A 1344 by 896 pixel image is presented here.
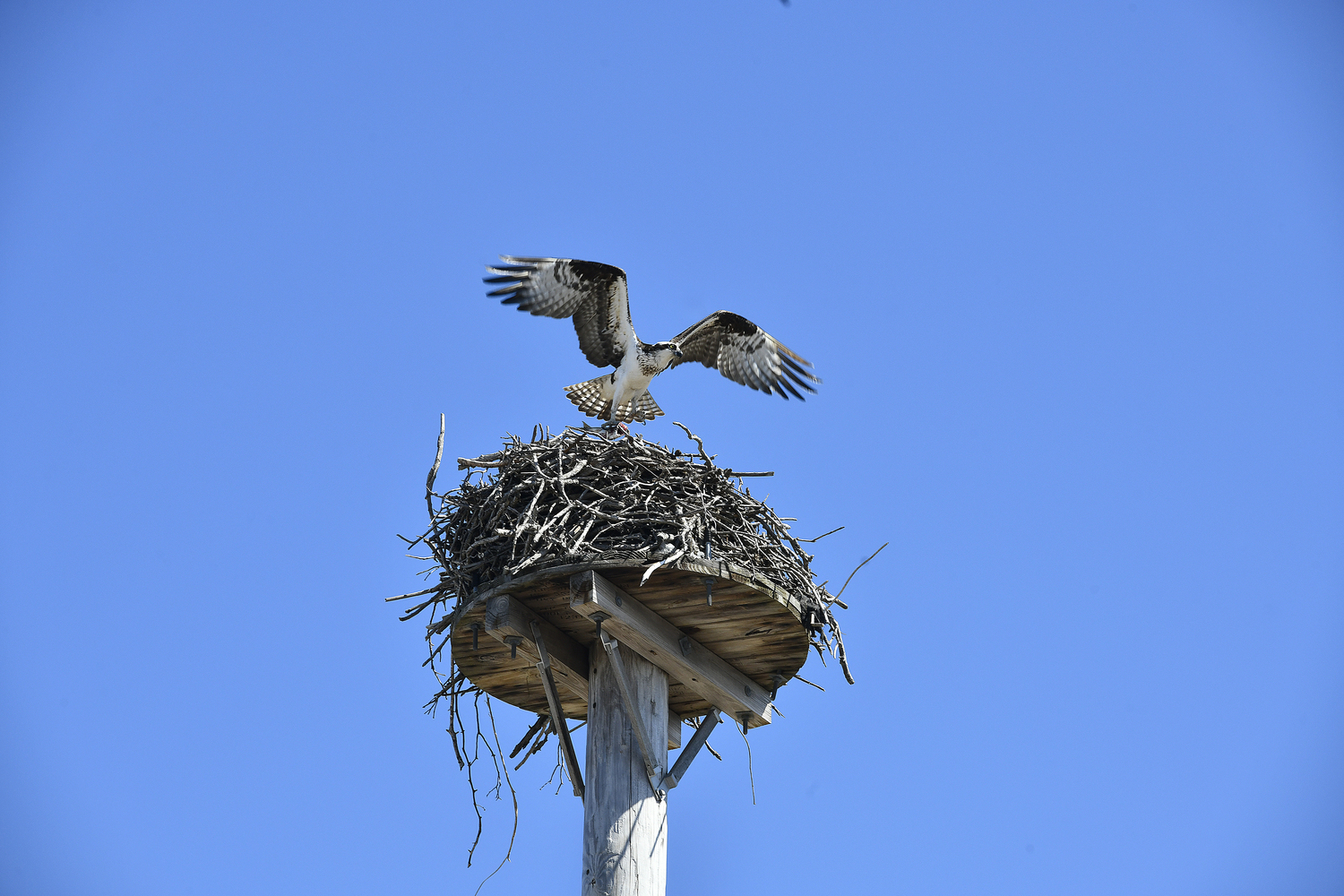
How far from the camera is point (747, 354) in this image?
31.0 ft

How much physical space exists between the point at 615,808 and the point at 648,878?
332 millimetres

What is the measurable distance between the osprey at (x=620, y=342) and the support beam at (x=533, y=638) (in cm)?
317

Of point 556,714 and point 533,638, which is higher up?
point 533,638

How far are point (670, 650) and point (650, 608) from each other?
0.22 m

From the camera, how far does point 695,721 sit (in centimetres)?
631

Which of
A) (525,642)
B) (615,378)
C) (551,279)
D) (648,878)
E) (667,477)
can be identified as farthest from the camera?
(615,378)

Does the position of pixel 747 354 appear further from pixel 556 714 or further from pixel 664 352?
pixel 556 714

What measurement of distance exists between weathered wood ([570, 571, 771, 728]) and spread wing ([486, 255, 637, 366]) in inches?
133

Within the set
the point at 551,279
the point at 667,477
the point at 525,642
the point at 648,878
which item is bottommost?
the point at 648,878

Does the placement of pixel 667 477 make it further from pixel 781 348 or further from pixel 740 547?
pixel 781 348

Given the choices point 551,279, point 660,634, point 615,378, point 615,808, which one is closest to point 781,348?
point 615,378

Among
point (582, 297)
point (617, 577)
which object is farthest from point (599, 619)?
point (582, 297)

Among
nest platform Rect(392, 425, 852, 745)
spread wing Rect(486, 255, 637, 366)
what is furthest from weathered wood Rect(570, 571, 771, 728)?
spread wing Rect(486, 255, 637, 366)

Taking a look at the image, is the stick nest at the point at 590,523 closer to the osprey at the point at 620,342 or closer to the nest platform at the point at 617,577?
the nest platform at the point at 617,577
